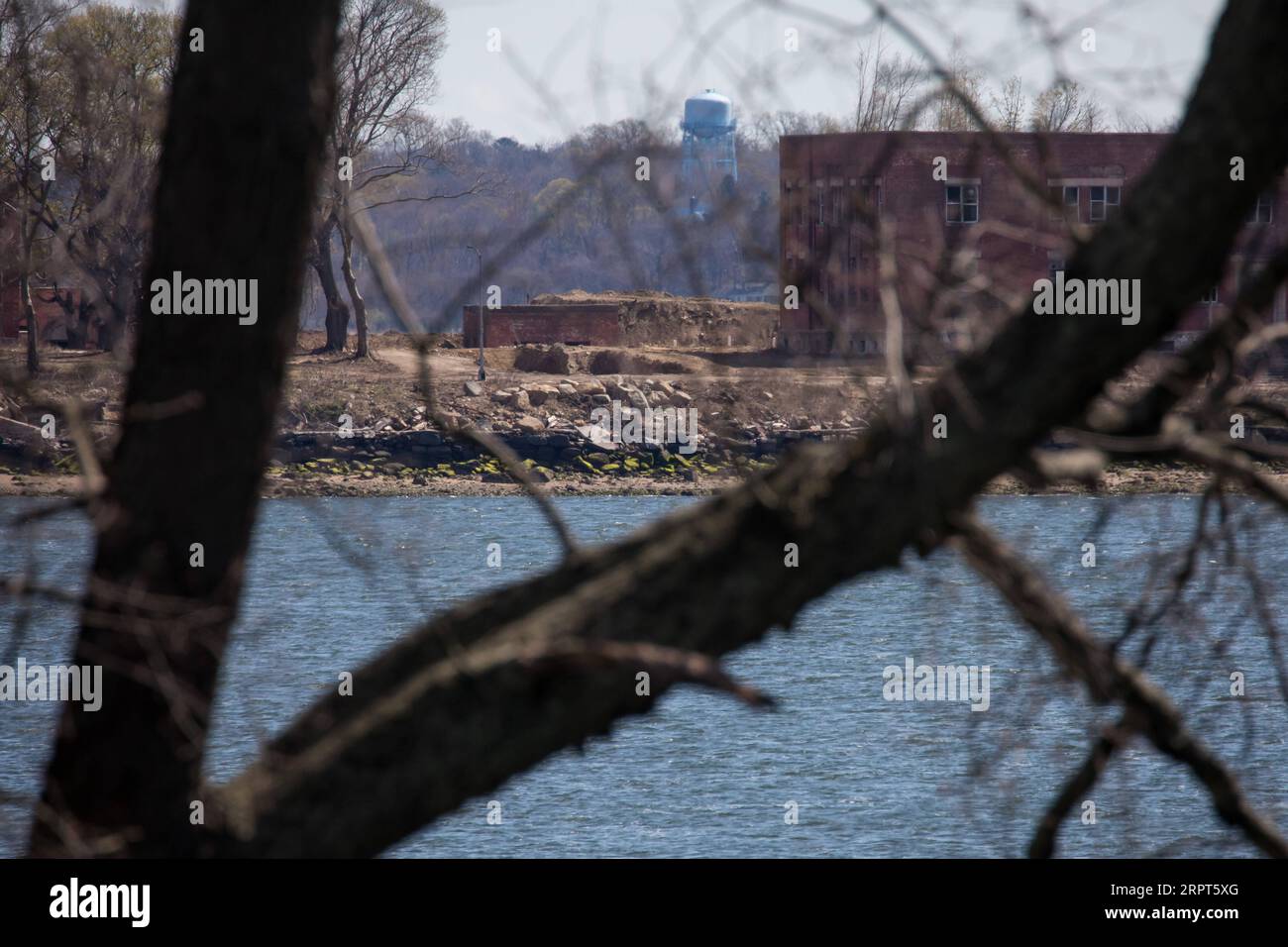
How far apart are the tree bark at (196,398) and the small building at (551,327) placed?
5978cm

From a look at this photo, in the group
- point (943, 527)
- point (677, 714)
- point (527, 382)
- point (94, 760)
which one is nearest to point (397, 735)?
point (94, 760)

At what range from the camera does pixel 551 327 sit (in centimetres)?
6334

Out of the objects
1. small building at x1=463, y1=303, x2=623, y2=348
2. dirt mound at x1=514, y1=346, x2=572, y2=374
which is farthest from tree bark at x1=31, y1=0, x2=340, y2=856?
small building at x1=463, y1=303, x2=623, y2=348

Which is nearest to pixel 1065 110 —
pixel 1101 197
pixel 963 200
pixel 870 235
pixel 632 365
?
pixel 963 200

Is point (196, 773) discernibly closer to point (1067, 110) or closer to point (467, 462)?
point (1067, 110)

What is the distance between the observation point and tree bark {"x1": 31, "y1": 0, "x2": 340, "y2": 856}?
297 centimetres

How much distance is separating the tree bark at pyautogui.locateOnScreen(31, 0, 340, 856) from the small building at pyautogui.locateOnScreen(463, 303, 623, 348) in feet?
196

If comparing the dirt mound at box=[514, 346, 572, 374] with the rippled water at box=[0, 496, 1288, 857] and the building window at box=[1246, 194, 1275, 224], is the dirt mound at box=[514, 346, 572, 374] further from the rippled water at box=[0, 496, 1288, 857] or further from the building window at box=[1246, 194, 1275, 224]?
the building window at box=[1246, 194, 1275, 224]

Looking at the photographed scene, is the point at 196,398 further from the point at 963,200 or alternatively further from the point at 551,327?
the point at 551,327

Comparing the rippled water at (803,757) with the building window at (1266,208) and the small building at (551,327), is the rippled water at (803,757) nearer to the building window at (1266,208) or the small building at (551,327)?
the building window at (1266,208)

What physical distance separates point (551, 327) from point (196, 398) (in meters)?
60.8

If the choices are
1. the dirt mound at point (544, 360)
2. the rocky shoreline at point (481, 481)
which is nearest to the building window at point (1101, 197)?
the rocky shoreline at point (481, 481)

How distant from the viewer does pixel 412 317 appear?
10.5 ft
